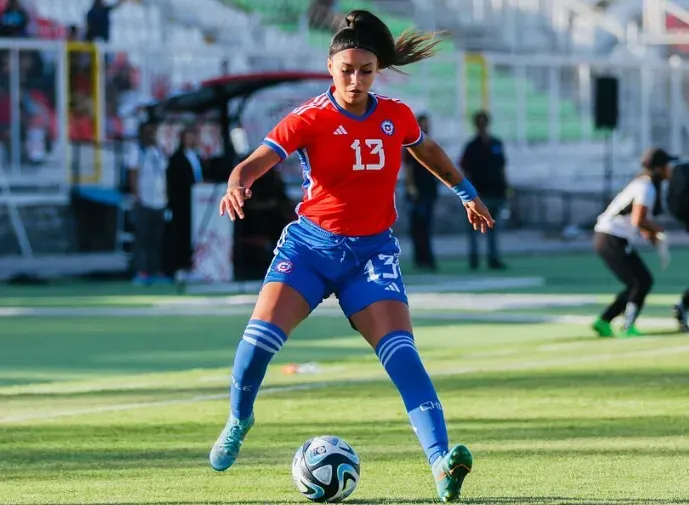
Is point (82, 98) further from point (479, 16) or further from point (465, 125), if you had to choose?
point (479, 16)

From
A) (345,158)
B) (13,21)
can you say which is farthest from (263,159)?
(13,21)

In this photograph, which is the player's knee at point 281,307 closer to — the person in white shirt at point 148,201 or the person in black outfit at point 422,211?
the person in white shirt at point 148,201

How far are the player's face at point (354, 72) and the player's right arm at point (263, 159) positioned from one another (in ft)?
0.75

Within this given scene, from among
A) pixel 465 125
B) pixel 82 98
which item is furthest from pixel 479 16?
pixel 82 98

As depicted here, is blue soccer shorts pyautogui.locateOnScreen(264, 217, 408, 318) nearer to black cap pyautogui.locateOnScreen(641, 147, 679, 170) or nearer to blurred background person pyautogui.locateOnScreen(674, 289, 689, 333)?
black cap pyautogui.locateOnScreen(641, 147, 679, 170)

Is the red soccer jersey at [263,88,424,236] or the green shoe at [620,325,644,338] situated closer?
the red soccer jersey at [263,88,424,236]

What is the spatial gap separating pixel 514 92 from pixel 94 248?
10921mm

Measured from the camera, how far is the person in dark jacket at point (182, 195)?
21734 millimetres

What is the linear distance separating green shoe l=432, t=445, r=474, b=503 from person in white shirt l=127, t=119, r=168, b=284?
1567 centimetres

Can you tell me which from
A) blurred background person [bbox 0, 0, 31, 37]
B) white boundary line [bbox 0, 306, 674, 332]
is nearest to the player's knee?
white boundary line [bbox 0, 306, 674, 332]

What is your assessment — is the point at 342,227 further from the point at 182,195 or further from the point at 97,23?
the point at 97,23

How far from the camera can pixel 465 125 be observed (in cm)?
3170

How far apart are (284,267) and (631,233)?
8.56 m

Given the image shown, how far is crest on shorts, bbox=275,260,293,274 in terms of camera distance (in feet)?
25.0
